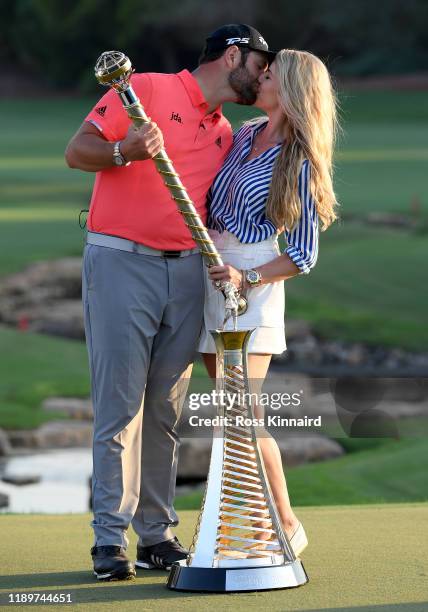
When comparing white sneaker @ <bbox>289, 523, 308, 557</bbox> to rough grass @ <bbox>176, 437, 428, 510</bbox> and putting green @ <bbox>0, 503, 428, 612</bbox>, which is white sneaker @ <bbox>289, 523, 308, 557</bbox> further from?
rough grass @ <bbox>176, 437, 428, 510</bbox>

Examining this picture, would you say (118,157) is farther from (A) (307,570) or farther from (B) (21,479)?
(B) (21,479)

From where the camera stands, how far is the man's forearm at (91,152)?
457 cm

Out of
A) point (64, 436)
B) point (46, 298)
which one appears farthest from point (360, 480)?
point (46, 298)

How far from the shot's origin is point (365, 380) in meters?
13.6

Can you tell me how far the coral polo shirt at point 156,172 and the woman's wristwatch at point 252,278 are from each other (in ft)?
0.96

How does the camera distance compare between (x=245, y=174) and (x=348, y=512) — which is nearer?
(x=245, y=174)

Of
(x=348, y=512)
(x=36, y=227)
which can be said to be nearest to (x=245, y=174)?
(x=348, y=512)

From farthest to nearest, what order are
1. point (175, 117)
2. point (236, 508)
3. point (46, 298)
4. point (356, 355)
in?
point (46, 298) → point (356, 355) → point (175, 117) → point (236, 508)

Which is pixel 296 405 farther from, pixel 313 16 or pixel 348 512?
pixel 313 16

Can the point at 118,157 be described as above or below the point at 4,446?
above

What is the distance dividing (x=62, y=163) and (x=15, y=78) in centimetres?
2597

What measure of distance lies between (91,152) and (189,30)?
43256 millimetres

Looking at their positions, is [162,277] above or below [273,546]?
above

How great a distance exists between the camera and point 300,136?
4.59m
